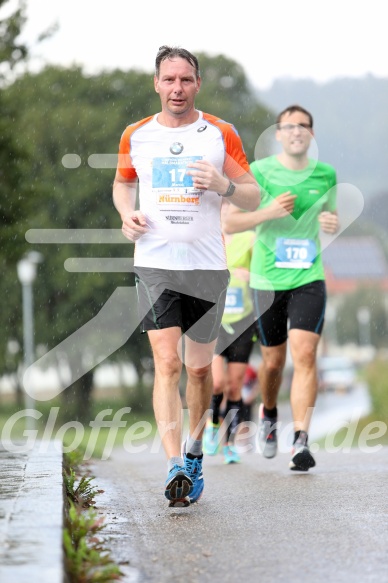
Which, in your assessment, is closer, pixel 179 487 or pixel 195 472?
pixel 179 487

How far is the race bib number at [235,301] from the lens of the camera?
38.3ft

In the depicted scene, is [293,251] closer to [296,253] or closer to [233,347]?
[296,253]

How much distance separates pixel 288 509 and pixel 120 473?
11.4 feet

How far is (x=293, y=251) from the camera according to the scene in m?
9.09

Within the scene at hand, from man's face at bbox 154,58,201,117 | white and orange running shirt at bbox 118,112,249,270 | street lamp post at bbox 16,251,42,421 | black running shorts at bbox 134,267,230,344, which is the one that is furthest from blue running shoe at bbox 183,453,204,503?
street lamp post at bbox 16,251,42,421

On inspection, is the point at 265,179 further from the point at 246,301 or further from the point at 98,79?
the point at 98,79

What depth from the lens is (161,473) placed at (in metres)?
9.59

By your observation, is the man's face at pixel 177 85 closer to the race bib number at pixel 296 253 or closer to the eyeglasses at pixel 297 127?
the race bib number at pixel 296 253

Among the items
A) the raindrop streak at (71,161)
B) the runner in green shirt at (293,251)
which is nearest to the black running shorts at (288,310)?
the runner in green shirt at (293,251)

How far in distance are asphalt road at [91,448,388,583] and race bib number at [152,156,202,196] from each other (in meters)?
1.61

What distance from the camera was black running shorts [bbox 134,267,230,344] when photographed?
675 cm

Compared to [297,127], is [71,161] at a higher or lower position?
lower

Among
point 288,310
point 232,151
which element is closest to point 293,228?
point 288,310

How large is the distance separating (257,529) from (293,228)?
12.4 ft
